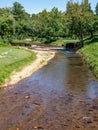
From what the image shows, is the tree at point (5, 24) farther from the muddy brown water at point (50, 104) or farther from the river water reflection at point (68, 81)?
the muddy brown water at point (50, 104)

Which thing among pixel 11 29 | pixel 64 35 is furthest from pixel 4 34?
pixel 64 35

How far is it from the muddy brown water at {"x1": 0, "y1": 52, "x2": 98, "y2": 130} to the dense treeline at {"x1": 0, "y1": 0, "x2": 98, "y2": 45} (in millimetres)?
49027

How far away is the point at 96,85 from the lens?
93.3 ft

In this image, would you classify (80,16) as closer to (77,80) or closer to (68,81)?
(77,80)

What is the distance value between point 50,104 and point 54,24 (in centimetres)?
9692

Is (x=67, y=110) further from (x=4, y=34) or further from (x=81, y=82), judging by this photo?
(x=4, y=34)

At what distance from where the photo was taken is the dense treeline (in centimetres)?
7900

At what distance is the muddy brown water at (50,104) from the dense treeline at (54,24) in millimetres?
49027

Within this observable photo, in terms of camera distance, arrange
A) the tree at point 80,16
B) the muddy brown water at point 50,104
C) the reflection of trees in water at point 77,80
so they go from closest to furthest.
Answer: the muddy brown water at point 50,104 → the reflection of trees in water at point 77,80 → the tree at point 80,16

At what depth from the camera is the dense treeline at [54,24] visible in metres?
79.0

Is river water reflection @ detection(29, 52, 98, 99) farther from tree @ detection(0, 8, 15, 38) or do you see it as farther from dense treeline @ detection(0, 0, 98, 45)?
tree @ detection(0, 8, 15, 38)

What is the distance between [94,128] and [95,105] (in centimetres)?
475

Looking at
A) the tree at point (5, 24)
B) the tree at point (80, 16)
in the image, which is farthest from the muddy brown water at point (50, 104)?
the tree at point (5, 24)

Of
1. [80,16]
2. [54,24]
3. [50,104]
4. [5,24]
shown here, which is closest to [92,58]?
[50,104]
